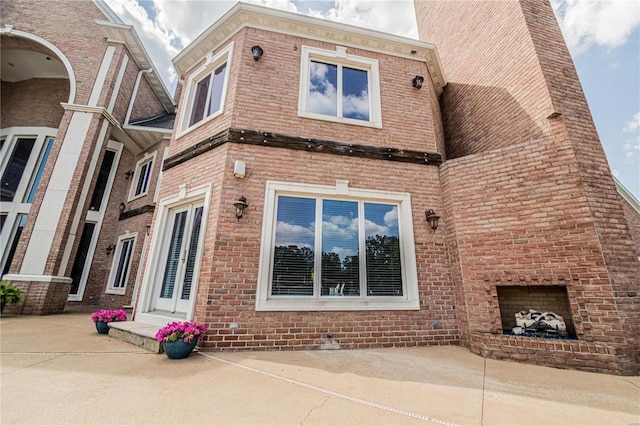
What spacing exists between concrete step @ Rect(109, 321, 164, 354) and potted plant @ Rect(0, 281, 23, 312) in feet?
14.6

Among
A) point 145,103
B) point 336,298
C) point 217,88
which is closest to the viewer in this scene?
point 336,298

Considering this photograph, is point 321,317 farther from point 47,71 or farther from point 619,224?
point 47,71

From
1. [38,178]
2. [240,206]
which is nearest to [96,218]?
[38,178]

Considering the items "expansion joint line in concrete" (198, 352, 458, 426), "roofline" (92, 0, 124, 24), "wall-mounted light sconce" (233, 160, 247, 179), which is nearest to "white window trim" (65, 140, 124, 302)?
"roofline" (92, 0, 124, 24)

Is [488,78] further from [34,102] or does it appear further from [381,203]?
[34,102]

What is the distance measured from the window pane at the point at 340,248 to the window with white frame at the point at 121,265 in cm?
797

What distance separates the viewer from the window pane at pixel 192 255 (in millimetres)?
4539

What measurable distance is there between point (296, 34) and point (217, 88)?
6.66 feet

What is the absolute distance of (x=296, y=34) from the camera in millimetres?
5539

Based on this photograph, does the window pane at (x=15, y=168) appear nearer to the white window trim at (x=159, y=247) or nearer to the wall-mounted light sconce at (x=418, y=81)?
the white window trim at (x=159, y=247)

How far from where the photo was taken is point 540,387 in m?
2.70

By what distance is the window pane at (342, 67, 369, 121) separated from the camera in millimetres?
5496

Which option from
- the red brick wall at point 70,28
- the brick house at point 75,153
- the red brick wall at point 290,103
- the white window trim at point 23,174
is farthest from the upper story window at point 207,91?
the white window trim at point 23,174

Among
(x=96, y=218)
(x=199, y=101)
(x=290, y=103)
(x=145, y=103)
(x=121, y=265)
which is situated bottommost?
(x=121, y=265)
